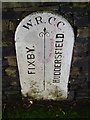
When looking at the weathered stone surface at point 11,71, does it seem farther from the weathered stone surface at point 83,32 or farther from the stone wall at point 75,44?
the weathered stone surface at point 83,32

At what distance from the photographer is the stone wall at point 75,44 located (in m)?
2.34

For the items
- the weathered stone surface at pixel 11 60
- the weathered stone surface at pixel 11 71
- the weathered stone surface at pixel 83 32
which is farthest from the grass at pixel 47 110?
the weathered stone surface at pixel 83 32

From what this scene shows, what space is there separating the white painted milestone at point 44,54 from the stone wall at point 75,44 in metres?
0.04

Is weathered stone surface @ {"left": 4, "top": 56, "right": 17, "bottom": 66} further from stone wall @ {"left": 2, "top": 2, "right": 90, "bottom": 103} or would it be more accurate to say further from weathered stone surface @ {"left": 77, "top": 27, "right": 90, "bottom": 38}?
weathered stone surface @ {"left": 77, "top": 27, "right": 90, "bottom": 38}

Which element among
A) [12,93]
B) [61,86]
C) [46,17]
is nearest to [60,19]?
[46,17]

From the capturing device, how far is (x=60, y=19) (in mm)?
2383

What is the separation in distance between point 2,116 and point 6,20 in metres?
1.00

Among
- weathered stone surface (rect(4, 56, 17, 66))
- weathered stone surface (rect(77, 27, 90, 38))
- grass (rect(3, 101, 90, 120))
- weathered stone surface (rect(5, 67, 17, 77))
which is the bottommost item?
grass (rect(3, 101, 90, 120))

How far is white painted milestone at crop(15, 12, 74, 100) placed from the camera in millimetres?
2410

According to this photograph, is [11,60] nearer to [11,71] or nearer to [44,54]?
[11,71]

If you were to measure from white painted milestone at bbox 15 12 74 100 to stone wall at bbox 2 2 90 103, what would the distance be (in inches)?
1.7

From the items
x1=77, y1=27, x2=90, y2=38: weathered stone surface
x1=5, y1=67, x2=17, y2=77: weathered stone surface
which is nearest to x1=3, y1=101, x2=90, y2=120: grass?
x1=5, y1=67, x2=17, y2=77: weathered stone surface

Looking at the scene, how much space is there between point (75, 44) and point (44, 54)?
256 millimetres

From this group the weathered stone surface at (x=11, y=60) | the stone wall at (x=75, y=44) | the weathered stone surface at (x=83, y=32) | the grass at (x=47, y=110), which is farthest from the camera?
the grass at (x=47, y=110)
